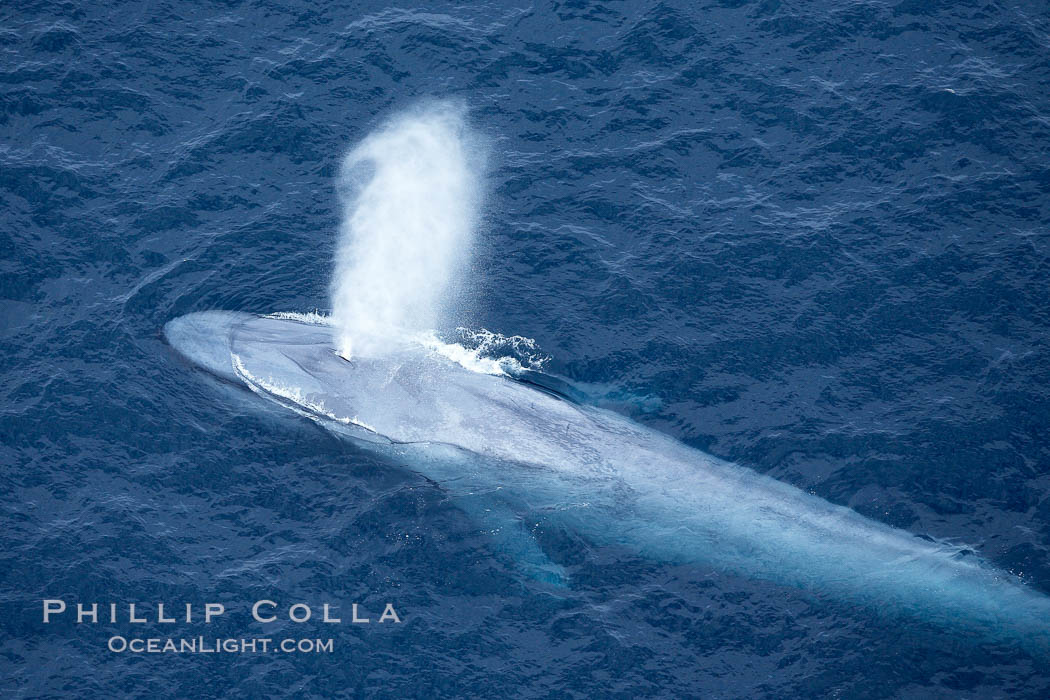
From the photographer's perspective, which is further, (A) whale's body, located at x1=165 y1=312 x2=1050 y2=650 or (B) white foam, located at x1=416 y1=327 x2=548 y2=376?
(B) white foam, located at x1=416 y1=327 x2=548 y2=376

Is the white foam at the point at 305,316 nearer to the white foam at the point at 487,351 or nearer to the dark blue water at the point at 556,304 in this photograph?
the dark blue water at the point at 556,304

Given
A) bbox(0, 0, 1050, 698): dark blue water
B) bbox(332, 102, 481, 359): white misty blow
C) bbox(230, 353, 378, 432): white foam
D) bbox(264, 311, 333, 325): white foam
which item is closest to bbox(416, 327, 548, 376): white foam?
bbox(0, 0, 1050, 698): dark blue water

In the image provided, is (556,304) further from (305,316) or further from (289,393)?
(289,393)

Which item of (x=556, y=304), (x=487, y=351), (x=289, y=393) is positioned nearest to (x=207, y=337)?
(x=289, y=393)

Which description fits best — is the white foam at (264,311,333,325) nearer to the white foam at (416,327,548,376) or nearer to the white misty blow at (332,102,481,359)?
the white misty blow at (332,102,481,359)

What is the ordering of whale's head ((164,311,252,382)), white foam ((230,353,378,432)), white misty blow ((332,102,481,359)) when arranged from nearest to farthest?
white foam ((230,353,378,432))
whale's head ((164,311,252,382))
white misty blow ((332,102,481,359))

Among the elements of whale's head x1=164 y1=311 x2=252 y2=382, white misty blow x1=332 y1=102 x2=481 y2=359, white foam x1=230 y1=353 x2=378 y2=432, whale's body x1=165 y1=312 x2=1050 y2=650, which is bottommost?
whale's body x1=165 y1=312 x2=1050 y2=650
